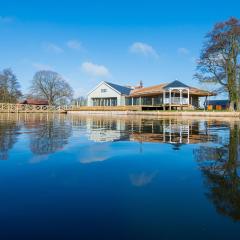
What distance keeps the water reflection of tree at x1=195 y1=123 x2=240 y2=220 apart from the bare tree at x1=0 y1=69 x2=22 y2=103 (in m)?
70.9

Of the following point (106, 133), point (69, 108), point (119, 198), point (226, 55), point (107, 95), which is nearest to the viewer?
point (119, 198)

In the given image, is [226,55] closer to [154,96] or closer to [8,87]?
[154,96]

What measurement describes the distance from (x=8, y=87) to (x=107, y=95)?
100 feet

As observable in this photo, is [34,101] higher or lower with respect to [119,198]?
higher

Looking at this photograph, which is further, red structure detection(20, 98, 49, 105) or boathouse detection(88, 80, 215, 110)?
red structure detection(20, 98, 49, 105)

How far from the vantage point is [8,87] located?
72.4 metres

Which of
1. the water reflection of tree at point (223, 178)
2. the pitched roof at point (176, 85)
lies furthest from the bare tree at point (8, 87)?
the water reflection of tree at point (223, 178)

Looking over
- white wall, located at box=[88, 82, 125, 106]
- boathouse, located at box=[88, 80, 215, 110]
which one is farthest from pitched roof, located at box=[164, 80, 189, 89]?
white wall, located at box=[88, 82, 125, 106]

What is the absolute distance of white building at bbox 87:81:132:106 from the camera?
182 ft

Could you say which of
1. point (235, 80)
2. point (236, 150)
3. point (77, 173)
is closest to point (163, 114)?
point (235, 80)

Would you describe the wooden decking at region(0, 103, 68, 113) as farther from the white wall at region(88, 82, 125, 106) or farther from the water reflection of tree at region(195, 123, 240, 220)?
the water reflection of tree at region(195, 123, 240, 220)

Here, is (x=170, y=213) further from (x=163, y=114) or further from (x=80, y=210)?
(x=163, y=114)

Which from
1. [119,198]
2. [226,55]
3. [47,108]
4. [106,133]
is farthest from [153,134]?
[47,108]

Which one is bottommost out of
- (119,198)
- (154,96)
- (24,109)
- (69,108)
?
(119,198)
